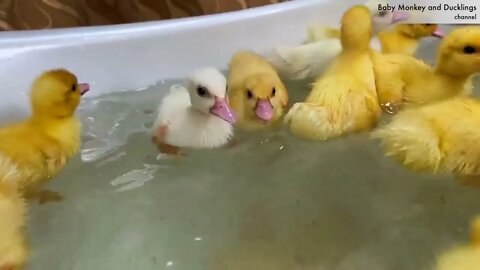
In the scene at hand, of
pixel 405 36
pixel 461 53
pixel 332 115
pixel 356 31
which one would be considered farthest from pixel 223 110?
pixel 405 36

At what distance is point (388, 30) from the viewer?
140cm

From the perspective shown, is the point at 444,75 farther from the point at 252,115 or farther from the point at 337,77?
the point at 252,115

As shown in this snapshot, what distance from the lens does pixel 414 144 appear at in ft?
3.21

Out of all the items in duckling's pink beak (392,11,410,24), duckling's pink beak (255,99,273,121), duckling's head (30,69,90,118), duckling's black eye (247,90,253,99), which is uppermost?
duckling's head (30,69,90,118)

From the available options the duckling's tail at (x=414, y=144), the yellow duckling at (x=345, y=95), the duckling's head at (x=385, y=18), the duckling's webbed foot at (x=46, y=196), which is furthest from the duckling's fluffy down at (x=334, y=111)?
the duckling's webbed foot at (x=46, y=196)

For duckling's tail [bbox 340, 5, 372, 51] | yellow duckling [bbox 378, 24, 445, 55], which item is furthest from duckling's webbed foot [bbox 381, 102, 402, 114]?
yellow duckling [bbox 378, 24, 445, 55]

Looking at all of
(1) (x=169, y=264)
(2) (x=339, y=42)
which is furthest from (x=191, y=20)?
(1) (x=169, y=264)

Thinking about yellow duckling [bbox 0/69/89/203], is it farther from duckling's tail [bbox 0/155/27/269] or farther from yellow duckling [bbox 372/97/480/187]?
yellow duckling [bbox 372/97/480/187]

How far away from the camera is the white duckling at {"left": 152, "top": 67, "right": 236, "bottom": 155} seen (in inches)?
43.6

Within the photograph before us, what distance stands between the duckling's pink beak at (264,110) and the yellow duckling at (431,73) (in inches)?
8.1

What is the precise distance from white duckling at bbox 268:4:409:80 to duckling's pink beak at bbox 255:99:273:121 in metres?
0.19

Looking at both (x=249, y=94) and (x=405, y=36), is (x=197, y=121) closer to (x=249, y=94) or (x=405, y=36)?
(x=249, y=94)

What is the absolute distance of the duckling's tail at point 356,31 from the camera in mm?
1203

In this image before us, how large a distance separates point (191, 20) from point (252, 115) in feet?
1.04
